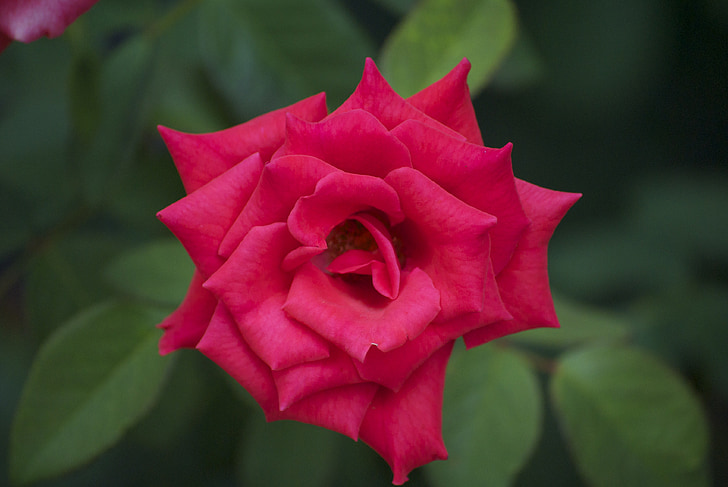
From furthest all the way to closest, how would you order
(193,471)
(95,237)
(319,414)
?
(193,471) < (95,237) < (319,414)

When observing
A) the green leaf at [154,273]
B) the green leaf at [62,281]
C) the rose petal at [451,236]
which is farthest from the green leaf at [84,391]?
the rose petal at [451,236]

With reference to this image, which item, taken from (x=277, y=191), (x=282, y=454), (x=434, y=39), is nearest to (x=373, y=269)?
(x=277, y=191)

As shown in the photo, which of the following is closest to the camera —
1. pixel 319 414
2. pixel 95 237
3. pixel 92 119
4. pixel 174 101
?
pixel 319 414

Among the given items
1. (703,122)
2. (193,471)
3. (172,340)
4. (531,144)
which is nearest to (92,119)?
(172,340)

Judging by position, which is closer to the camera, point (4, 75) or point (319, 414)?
point (319, 414)

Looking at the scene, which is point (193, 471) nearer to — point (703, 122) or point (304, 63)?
point (304, 63)

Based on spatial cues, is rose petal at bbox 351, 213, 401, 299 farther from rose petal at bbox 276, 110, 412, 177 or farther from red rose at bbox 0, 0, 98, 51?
red rose at bbox 0, 0, 98, 51

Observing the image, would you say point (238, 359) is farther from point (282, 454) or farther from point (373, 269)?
point (282, 454)
